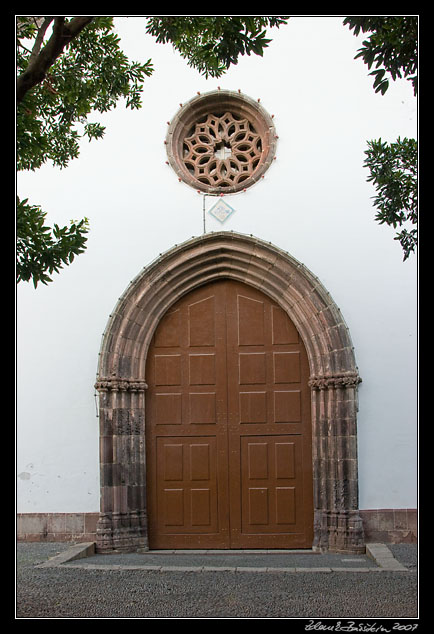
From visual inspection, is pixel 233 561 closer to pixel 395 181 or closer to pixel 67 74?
pixel 395 181

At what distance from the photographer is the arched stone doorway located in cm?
738

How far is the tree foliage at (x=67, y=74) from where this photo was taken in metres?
4.24

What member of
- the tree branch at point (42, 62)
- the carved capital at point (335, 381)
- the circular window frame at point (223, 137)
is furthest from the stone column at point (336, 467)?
the tree branch at point (42, 62)

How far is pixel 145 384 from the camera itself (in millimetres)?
7781

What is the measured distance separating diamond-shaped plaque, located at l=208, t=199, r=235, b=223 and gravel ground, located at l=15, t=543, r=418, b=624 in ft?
12.2

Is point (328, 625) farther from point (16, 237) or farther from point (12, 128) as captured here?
point (12, 128)

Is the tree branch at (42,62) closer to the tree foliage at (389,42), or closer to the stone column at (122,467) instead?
the tree foliage at (389,42)

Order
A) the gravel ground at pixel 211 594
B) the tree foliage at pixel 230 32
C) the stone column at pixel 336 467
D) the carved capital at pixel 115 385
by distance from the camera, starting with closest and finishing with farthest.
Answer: the tree foliage at pixel 230 32 → the gravel ground at pixel 211 594 → the stone column at pixel 336 467 → the carved capital at pixel 115 385

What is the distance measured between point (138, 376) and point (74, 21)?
424cm

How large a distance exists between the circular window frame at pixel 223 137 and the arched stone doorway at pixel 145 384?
68 centimetres


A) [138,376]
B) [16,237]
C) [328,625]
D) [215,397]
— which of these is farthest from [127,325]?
[328,625]

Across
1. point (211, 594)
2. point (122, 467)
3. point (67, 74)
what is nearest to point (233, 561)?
point (211, 594)

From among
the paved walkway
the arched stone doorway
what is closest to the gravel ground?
the paved walkway

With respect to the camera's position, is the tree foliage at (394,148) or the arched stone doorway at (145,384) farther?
the arched stone doorway at (145,384)
